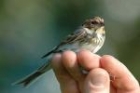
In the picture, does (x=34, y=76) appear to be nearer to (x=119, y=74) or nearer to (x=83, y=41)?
(x=83, y=41)

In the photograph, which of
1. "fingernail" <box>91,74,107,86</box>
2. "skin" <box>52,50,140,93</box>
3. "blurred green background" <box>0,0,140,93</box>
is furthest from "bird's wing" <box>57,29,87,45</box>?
"blurred green background" <box>0,0,140,93</box>

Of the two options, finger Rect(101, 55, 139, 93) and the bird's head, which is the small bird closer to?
the bird's head

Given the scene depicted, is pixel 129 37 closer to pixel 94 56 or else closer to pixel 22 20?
pixel 22 20

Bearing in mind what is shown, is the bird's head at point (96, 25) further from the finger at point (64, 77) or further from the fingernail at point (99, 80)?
the fingernail at point (99, 80)

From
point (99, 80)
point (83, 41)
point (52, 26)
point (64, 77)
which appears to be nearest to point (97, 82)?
point (99, 80)

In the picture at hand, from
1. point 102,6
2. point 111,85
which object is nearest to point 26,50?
point 102,6

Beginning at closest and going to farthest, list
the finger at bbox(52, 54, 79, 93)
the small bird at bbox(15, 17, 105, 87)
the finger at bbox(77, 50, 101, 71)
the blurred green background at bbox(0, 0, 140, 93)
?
the finger at bbox(77, 50, 101, 71) → the finger at bbox(52, 54, 79, 93) → the small bird at bbox(15, 17, 105, 87) → the blurred green background at bbox(0, 0, 140, 93)
